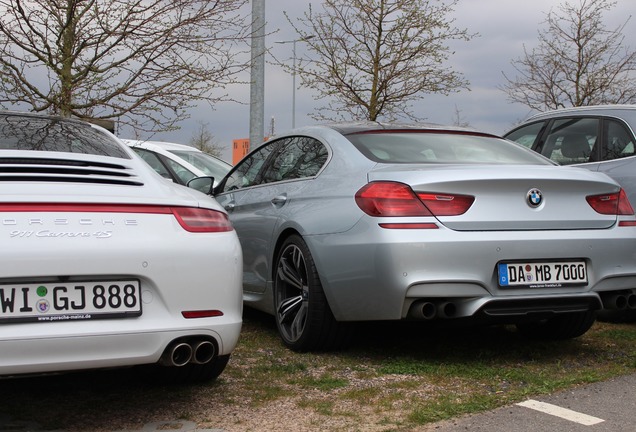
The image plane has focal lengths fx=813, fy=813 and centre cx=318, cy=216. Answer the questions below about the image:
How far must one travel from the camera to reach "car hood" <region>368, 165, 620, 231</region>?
13.8 feet

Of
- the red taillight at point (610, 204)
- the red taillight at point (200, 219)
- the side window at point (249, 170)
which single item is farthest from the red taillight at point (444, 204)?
the side window at point (249, 170)

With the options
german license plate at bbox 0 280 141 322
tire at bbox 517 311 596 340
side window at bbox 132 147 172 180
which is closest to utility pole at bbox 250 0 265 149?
side window at bbox 132 147 172 180

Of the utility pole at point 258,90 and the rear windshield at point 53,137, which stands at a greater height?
the utility pole at point 258,90

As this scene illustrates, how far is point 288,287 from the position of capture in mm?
5109

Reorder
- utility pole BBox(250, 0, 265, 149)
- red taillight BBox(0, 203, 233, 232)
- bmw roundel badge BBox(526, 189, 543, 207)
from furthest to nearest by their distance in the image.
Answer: utility pole BBox(250, 0, 265, 149) < bmw roundel badge BBox(526, 189, 543, 207) < red taillight BBox(0, 203, 233, 232)

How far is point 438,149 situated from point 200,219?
1879 millimetres

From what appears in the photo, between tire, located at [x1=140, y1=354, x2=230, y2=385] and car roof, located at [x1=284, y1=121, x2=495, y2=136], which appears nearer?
tire, located at [x1=140, y1=354, x2=230, y2=385]

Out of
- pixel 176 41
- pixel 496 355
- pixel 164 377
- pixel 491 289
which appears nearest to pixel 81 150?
pixel 164 377

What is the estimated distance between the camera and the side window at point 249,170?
6042mm

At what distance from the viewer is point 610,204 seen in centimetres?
460

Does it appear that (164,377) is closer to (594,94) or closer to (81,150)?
(81,150)

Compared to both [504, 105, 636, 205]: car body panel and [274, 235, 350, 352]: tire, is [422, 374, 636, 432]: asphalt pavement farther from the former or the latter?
[504, 105, 636, 205]: car body panel

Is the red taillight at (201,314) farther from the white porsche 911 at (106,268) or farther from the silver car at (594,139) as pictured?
the silver car at (594,139)

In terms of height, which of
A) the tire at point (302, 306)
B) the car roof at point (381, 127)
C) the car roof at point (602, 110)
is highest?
the car roof at point (602, 110)
